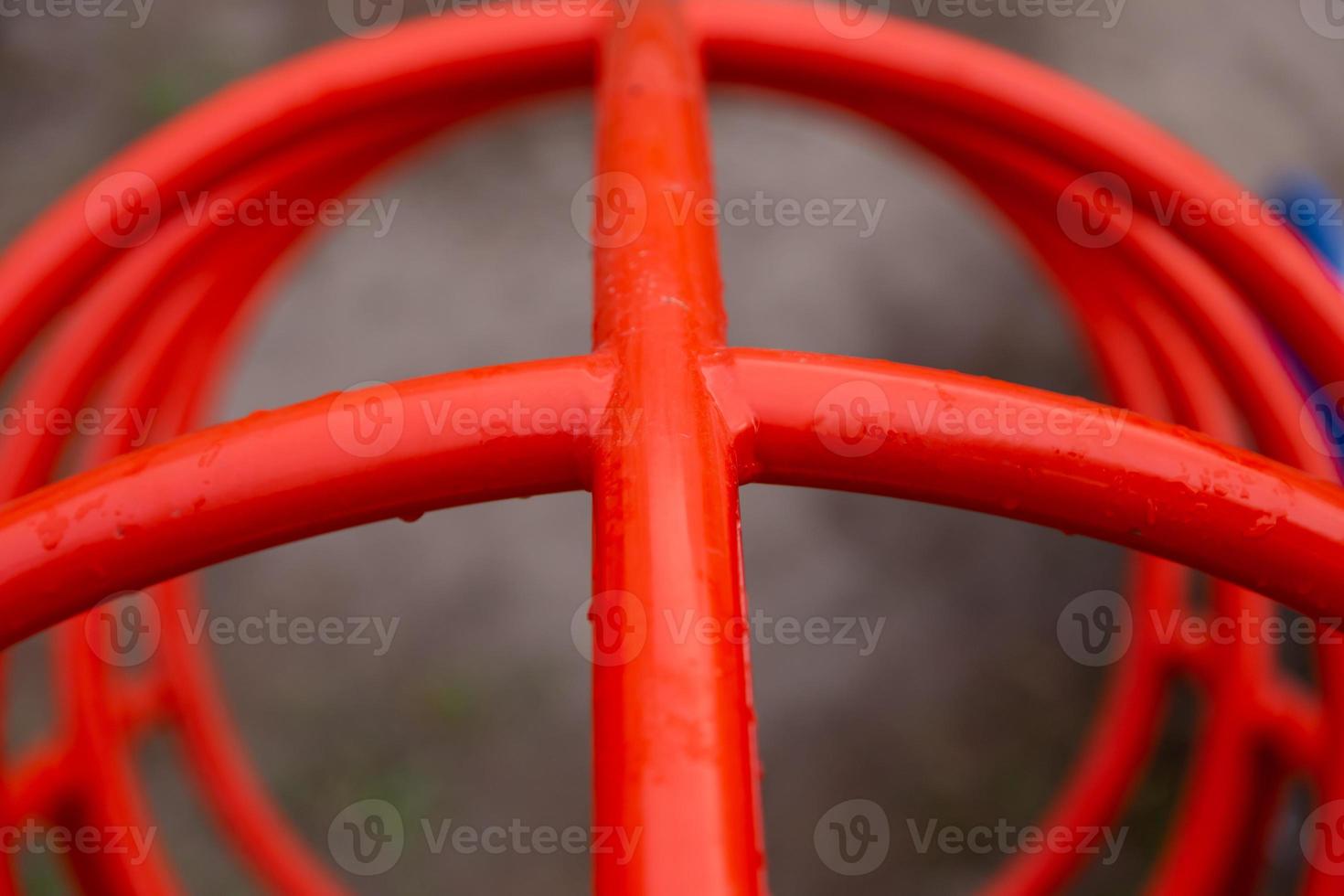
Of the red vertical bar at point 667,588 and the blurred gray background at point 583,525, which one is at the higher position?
the blurred gray background at point 583,525

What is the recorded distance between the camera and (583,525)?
2695 millimetres

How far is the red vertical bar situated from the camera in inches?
19.7

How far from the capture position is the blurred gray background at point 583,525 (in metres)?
2.40

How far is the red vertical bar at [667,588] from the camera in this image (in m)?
0.50

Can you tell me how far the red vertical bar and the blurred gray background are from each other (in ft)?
6.02

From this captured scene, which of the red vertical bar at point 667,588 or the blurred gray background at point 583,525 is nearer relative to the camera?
the red vertical bar at point 667,588

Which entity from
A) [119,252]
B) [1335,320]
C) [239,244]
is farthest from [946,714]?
[119,252]

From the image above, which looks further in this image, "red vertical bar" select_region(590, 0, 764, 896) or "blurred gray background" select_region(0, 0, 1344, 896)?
"blurred gray background" select_region(0, 0, 1344, 896)

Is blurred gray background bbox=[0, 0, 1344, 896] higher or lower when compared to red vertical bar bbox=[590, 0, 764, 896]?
higher

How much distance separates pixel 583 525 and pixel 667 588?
215cm

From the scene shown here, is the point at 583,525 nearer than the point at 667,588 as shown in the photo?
No

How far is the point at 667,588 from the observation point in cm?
57

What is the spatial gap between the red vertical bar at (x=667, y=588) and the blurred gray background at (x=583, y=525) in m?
1.84

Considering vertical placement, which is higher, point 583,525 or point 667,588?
point 583,525
